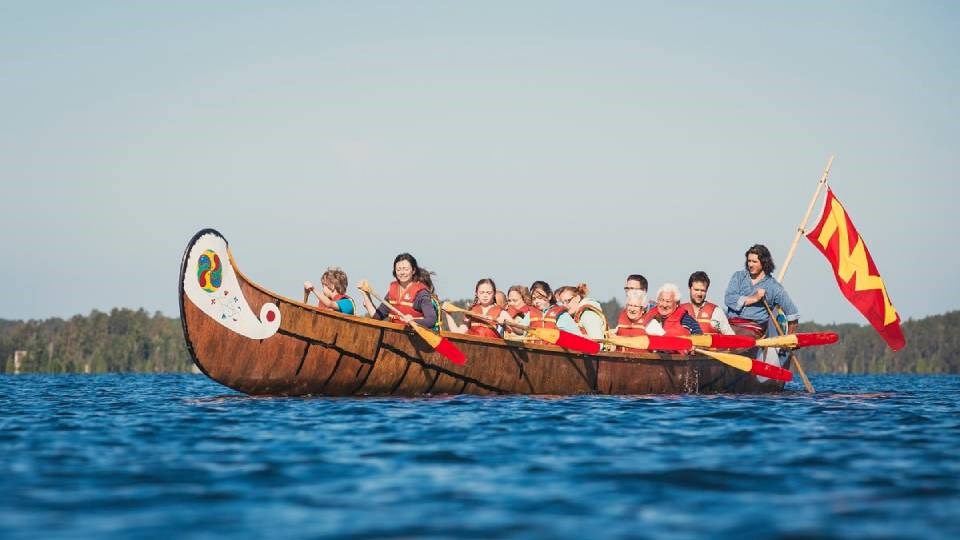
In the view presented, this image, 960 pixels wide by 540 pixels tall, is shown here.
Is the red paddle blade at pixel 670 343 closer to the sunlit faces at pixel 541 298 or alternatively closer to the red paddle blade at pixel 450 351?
the sunlit faces at pixel 541 298

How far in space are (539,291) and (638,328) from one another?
1467mm

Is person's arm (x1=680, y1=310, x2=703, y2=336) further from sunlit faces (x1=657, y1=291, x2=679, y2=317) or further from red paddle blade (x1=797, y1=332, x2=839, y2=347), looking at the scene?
red paddle blade (x1=797, y1=332, x2=839, y2=347)

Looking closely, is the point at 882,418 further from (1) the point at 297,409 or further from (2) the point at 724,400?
(1) the point at 297,409

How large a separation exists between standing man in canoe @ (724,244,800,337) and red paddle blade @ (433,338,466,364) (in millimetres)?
4974

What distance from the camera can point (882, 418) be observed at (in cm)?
1163

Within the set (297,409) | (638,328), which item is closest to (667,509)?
(297,409)

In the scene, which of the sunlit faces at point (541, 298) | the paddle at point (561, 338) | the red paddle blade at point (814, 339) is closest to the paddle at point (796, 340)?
the red paddle blade at point (814, 339)

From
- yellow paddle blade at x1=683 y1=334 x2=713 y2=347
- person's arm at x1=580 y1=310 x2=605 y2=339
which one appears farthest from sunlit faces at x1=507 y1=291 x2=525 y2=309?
yellow paddle blade at x1=683 y1=334 x2=713 y2=347

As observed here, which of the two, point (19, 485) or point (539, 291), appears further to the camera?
point (539, 291)

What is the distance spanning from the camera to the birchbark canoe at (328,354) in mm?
12617

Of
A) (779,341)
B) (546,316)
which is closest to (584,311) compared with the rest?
(546,316)

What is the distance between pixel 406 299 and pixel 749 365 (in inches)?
190

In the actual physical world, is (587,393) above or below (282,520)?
above

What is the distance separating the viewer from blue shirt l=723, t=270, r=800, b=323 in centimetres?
1661
